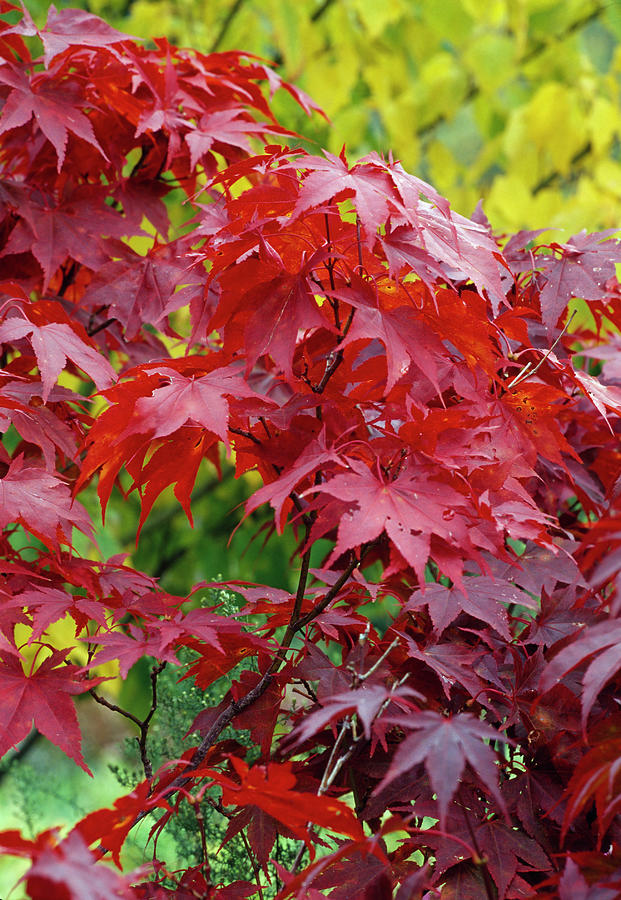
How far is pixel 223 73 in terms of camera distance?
45.4 inches

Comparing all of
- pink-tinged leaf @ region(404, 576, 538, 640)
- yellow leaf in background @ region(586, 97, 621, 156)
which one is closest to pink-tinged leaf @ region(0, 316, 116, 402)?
pink-tinged leaf @ region(404, 576, 538, 640)

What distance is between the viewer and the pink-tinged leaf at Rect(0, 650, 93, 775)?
2.23ft

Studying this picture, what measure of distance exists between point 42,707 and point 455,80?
2258mm

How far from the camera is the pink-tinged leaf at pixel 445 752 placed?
46 centimetres

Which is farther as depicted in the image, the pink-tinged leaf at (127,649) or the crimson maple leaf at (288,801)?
the pink-tinged leaf at (127,649)

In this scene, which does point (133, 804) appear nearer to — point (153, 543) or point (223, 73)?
point (223, 73)

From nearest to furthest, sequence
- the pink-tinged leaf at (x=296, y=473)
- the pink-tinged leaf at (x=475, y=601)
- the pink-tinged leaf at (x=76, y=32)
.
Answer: the pink-tinged leaf at (x=296, y=473) → the pink-tinged leaf at (x=475, y=601) → the pink-tinged leaf at (x=76, y=32)

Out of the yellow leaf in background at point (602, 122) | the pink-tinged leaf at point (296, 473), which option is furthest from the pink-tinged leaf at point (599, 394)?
the yellow leaf in background at point (602, 122)

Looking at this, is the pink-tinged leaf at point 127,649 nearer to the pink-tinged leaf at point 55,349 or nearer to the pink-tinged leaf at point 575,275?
the pink-tinged leaf at point 55,349

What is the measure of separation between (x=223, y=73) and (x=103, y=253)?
315 millimetres

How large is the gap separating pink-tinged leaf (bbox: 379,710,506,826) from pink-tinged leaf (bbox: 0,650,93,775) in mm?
296

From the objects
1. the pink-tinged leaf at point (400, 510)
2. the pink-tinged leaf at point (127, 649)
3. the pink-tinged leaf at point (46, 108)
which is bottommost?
the pink-tinged leaf at point (127, 649)

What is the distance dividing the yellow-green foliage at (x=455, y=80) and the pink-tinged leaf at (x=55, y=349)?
141 centimetres


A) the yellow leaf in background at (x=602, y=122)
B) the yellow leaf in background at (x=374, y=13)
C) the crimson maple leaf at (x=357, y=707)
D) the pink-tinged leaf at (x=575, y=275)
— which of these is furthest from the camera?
the yellow leaf in background at (x=602, y=122)
